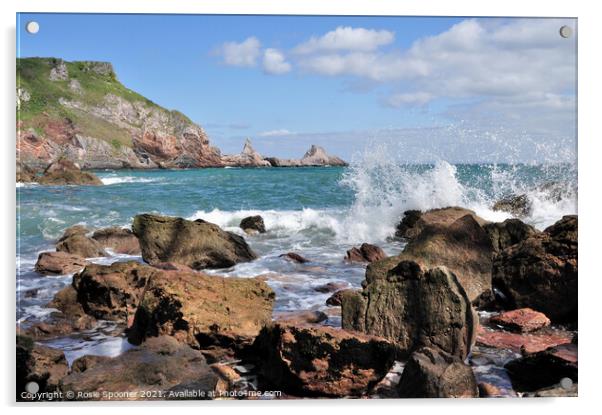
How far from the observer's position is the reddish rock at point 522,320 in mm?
4398

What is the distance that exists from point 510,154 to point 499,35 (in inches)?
42.8

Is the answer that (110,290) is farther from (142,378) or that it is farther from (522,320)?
(522,320)

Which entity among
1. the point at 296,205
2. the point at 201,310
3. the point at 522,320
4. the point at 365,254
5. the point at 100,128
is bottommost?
the point at 522,320

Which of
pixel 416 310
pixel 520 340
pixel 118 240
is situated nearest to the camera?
pixel 416 310

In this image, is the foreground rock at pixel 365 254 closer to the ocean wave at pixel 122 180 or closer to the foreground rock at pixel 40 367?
the ocean wave at pixel 122 180

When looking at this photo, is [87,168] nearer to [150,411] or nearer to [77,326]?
[77,326]

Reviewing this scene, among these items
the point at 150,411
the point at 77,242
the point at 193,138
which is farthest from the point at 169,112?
the point at 150,411

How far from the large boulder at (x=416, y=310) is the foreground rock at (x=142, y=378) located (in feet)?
3.80

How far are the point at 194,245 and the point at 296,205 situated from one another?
3.65 feet

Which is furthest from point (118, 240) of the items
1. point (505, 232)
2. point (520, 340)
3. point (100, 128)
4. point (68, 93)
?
point (505, 232)

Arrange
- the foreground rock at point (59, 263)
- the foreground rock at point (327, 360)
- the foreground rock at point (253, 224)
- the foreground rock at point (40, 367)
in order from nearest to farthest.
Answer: the foreground rock at point (327, 360) → the foreground rock at point (40, 367) → the foreground rock at point (59, 263) → the foreground rock at point (253, 224)

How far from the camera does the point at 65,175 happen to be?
4730mm

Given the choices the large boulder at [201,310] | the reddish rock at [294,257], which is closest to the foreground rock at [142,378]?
the large boulder at [201,310]

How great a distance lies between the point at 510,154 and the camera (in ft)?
15.9
